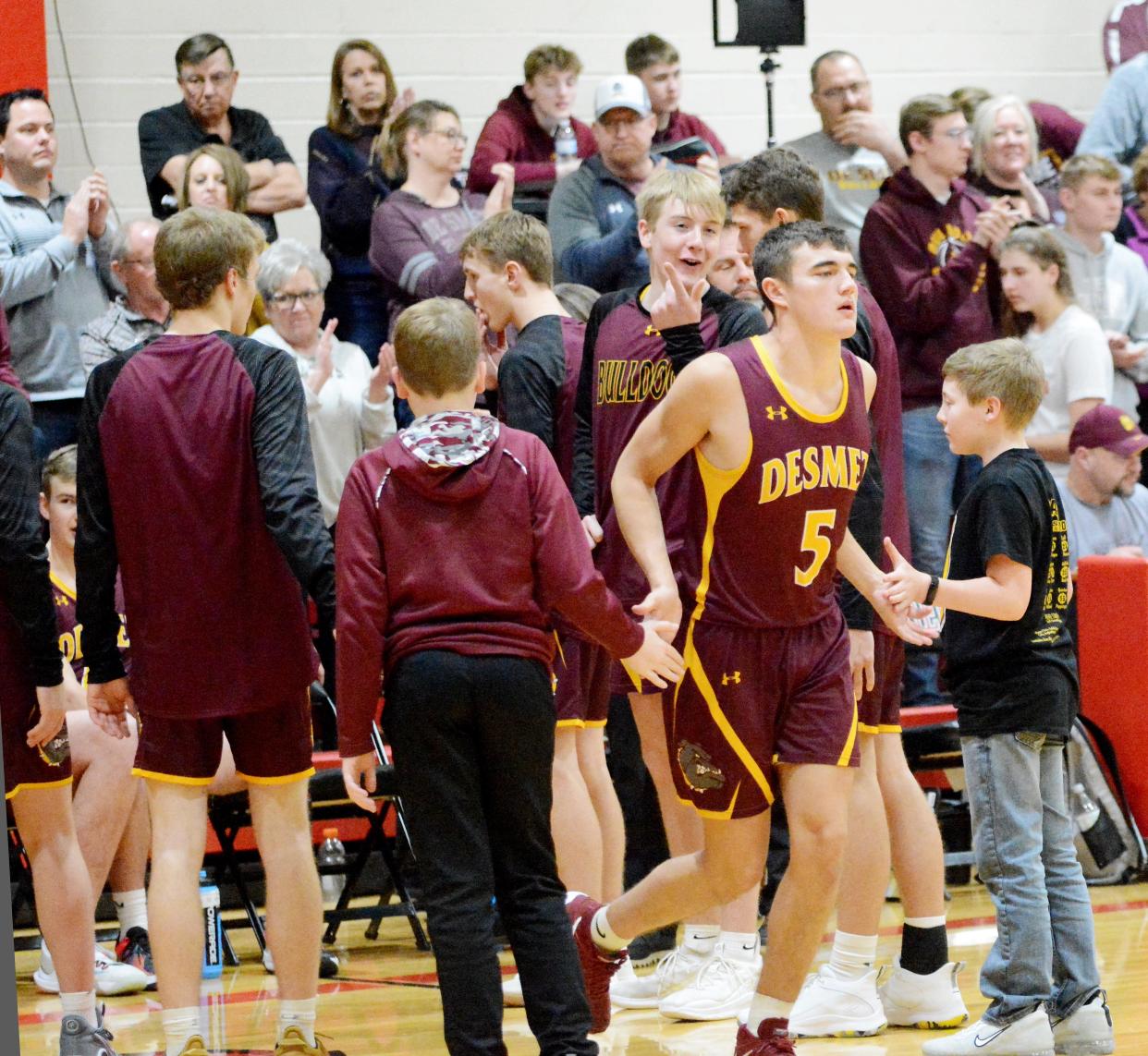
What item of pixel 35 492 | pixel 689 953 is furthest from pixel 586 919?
pixel 35 492

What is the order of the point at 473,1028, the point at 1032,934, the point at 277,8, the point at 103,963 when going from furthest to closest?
the point at 277,8 < the point at 103,963 < the point at 1032,934 < the point at 473,1028

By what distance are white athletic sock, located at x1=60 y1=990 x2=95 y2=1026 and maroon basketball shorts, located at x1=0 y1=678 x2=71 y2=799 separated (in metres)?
0.49

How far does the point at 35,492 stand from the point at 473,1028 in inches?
62.3

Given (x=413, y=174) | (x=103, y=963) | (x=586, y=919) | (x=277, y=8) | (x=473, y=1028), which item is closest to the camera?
(x=473, y=1028)

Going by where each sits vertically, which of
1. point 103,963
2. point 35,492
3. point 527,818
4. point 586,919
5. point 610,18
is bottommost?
point 103,963

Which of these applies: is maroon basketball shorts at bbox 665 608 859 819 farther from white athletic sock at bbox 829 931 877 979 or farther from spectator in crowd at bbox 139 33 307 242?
spectator in crowd at bbox 139 33 307 242

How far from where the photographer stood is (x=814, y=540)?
3908 millimetres

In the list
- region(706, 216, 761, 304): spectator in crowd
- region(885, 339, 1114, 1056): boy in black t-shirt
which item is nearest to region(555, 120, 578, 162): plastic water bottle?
region(706, 216, 761, 304): spectator in crowd

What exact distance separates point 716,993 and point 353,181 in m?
4.16

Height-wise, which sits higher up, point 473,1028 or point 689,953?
→ point 473,1028

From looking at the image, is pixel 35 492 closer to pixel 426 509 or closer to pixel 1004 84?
pixel 426 509

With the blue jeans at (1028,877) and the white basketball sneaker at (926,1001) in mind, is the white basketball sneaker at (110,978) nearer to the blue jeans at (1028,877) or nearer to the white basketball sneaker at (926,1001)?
the white basketball sneaker at (926,1001)

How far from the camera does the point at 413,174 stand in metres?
7.17

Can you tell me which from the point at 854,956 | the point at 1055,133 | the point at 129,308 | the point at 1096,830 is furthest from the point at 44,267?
the point at 1055,133
